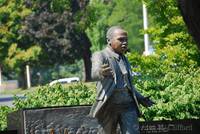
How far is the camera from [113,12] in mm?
68062

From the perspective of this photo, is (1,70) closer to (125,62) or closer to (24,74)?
(24,74)

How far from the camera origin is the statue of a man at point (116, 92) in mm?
8578

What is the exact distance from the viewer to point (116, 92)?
8648 millimetres

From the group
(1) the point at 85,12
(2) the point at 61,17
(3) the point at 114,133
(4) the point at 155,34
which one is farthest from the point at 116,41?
(2) the point at 61,17

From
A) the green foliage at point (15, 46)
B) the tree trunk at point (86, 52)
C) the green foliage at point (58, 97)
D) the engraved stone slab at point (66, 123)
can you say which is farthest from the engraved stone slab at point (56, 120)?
the tree trunk at point (86, 52)

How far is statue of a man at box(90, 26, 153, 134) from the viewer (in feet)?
28.1

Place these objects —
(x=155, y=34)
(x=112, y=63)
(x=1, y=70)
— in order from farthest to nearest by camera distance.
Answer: (x=1, y=70)
(x=155, y=34)
(x=112, y=63)

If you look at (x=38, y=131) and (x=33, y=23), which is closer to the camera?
(x=38, y=131)

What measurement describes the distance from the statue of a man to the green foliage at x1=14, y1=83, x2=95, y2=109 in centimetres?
489

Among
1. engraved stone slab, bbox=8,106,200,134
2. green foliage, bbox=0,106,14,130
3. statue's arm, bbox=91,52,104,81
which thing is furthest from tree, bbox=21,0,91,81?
statue's arm, bbox=91,52,104,81

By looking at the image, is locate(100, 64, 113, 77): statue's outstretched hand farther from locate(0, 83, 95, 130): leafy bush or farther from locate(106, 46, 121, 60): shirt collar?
locate(0, 83, 95, 130): leafy bush

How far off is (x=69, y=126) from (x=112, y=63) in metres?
2.97

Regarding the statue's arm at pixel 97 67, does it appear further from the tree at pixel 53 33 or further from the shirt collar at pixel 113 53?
the tree at pixel 53 33

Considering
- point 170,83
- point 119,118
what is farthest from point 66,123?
point 170,83
